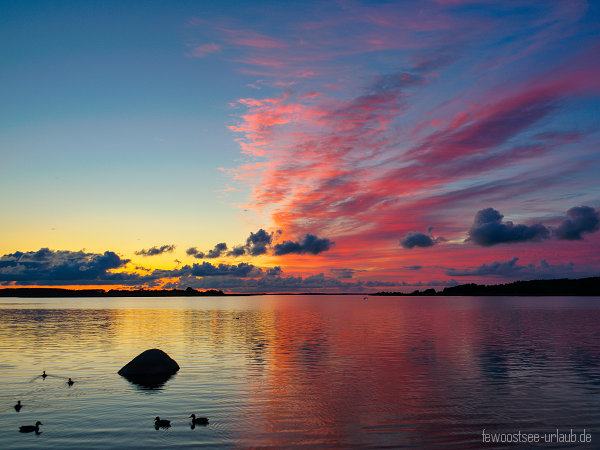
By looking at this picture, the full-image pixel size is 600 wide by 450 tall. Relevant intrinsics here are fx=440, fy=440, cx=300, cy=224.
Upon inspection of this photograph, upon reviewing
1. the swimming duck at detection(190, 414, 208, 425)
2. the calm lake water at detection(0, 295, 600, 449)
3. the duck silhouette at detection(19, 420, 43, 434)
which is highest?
the duck silhouette at detection(19, 420, 43, 434)

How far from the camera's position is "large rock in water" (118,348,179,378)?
3500 cm

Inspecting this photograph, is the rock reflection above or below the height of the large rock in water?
below

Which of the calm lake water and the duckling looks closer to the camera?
the calm lake water

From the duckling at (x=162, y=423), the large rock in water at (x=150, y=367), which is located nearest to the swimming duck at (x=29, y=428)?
the duckling at (x=162, y=423)

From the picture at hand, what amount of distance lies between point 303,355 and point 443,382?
59.1 ft

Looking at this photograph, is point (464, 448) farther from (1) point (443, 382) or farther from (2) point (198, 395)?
(2) point (198, 395)

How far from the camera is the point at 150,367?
35.2m

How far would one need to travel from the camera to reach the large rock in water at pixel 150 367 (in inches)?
1378

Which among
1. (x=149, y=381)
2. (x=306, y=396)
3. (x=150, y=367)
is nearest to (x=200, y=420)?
(x=306, y=396)

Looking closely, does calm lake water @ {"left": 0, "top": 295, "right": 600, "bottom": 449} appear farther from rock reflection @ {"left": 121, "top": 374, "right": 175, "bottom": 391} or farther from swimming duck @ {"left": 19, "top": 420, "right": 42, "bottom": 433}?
rock reflection @ {"left": 121, "top": 374, "right": 175, "bottom": 391}

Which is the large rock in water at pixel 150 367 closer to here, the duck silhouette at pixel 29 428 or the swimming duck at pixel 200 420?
the duck silhouette at pixel 29 428

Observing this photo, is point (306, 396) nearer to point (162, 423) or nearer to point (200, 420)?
point (200, 420)

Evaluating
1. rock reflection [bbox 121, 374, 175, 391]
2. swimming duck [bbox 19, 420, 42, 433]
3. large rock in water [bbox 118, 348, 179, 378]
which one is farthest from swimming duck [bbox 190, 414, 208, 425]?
large rock in water [bbox 118, 348, 179, 378]

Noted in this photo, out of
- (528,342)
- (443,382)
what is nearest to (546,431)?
(443,382)
